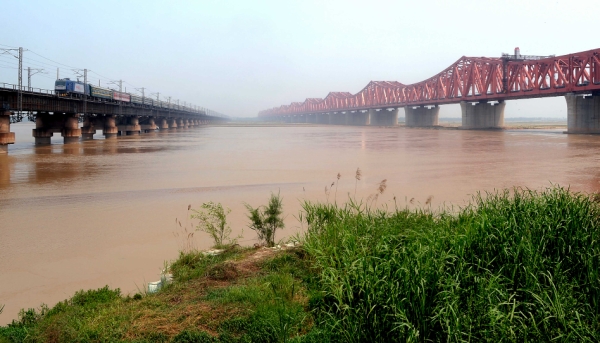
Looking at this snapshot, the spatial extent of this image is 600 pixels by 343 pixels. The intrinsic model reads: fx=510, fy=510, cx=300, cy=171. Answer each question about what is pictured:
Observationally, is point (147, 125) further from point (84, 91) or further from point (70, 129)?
point (70, 129)

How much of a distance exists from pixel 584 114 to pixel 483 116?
32104mm

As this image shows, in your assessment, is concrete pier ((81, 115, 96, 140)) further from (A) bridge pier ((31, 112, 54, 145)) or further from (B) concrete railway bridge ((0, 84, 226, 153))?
(A) bridge pier ((31, 112, 54, 145))

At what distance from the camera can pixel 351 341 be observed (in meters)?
5.21

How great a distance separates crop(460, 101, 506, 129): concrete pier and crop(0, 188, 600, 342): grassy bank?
332 ft

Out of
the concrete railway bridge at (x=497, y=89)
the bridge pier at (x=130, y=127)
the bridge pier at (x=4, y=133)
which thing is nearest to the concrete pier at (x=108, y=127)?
the bridge pier at (x=130, y=127)

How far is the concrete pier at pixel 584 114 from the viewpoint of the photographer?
7156 centimetres

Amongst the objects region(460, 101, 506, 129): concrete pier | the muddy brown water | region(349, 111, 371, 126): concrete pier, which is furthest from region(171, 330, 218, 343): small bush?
region(349, 111, 371, 126): concrete pier

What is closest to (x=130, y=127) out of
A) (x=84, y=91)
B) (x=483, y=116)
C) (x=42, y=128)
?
(x=84, y=91)

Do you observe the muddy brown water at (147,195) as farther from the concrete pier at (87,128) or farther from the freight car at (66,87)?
the concrete pier at (87,128)

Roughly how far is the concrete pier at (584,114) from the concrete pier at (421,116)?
59.7 meters

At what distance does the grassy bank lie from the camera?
524 cm

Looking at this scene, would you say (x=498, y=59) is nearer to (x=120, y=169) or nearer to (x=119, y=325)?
(x=120, y=169)

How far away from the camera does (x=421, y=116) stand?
140 meters

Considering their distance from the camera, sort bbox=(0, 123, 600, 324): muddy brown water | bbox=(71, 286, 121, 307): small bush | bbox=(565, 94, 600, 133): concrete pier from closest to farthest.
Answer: bbox=(71, 286, 121, 307): small bush
bbox=(0, 123, 600, 324): muddy brown water
bbox=(565, 94, 600, 133): concrete pier
